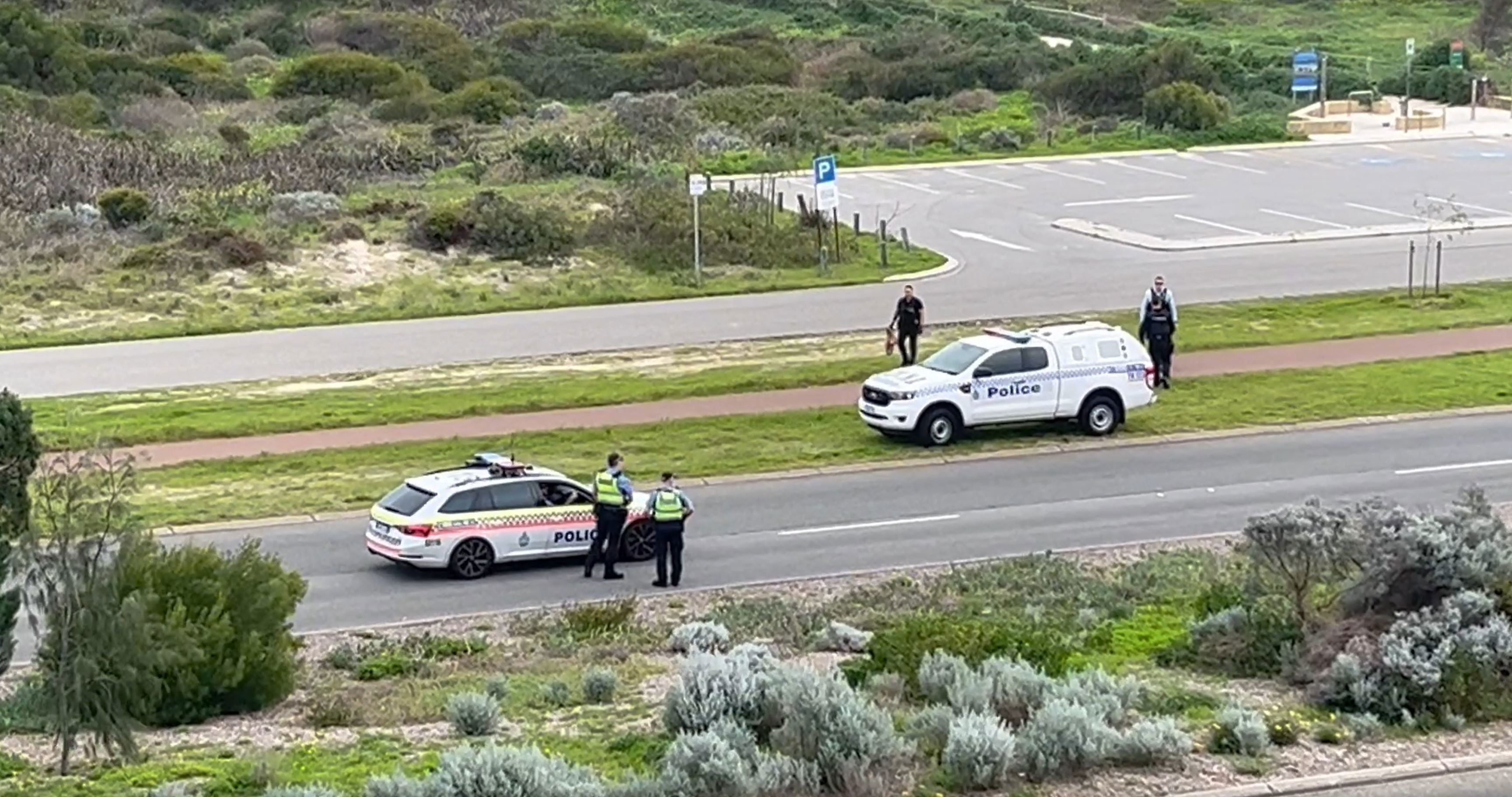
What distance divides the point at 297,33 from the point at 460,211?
145 ft

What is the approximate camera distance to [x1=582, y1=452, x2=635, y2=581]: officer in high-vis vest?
22422mm

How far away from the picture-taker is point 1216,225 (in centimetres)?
4959

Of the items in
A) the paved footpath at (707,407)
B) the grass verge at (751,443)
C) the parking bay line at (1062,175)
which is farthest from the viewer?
the parking bay line at (1062,175)

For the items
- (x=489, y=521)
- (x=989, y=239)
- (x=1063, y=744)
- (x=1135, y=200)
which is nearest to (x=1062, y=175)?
(x=1135, y=200)

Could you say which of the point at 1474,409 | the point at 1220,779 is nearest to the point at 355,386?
the point at 1474,409

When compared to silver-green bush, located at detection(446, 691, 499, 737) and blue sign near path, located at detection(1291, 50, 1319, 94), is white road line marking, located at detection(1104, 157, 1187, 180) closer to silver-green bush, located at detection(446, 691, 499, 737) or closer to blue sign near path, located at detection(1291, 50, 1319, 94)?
blue sign near path, located at detection(1291, 50, 1319, 94)

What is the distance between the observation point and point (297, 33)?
86.7 metres

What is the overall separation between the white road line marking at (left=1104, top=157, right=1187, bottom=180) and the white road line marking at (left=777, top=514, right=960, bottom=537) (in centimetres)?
→ 3438

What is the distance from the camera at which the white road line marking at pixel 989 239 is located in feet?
153

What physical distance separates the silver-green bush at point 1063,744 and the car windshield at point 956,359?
16.6 metres

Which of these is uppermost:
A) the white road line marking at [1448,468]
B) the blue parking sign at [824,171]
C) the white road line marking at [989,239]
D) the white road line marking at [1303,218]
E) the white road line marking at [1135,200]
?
the blue parking sign at [824,171]

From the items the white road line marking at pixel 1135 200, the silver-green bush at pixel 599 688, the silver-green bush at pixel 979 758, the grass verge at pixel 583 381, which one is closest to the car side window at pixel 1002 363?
the grass verge at pixel 583 381

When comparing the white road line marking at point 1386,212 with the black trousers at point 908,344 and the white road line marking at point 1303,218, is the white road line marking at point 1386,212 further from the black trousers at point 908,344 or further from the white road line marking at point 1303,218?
the black trousers at point 908,344

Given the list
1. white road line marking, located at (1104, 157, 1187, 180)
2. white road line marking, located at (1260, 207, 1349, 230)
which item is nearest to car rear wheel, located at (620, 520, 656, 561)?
white road line marking, located at (1260, 207, 1349, 230)
